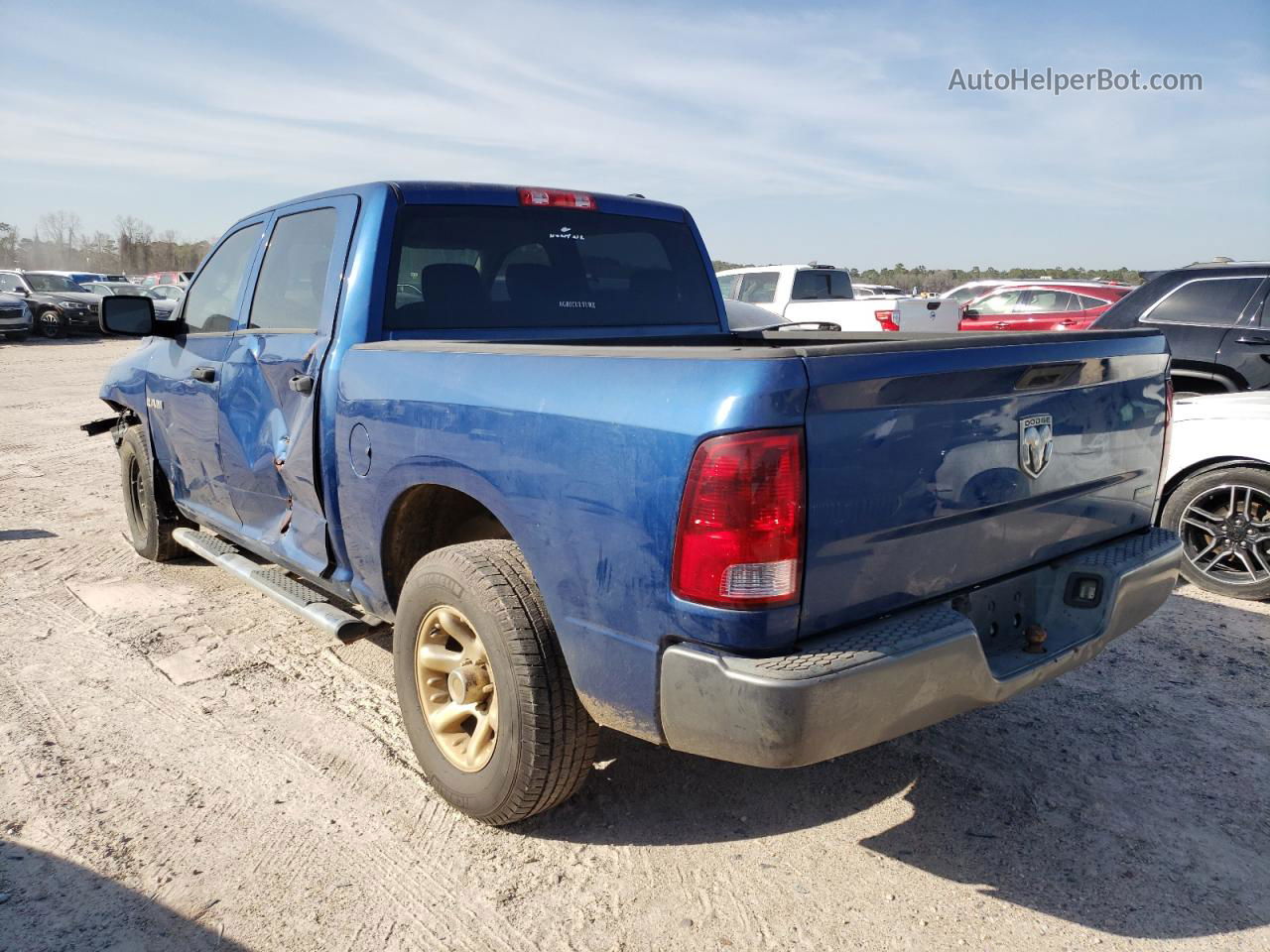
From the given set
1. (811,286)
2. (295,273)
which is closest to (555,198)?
(295,273)

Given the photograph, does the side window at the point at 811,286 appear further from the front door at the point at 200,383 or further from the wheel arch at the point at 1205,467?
the front door at the point at 200,383

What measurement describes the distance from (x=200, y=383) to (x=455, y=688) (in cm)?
240

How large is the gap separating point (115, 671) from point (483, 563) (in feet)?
7.72

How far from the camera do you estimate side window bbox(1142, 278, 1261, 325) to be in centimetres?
674

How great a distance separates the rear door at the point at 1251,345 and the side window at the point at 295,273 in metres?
6.14

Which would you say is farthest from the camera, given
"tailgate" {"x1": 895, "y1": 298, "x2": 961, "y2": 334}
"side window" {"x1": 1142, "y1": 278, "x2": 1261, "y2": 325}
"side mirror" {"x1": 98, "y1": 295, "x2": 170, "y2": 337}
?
"tailgate" {"x1": 895, "y1": 298, "x2": 961, "y2": 334}

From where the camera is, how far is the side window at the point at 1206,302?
6738 mm

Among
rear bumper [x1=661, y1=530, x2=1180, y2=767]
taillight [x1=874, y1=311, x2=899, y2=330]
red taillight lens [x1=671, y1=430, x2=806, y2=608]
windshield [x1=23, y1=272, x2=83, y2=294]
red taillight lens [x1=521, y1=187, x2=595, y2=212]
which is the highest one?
red taillight lens [x1=521, y1=187, x2=595, y2=212]

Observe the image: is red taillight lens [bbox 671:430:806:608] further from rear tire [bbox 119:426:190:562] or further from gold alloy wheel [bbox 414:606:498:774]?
rear tire [bbox 119:426:190:562]

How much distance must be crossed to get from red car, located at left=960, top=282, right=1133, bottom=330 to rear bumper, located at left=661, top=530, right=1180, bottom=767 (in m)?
15.5

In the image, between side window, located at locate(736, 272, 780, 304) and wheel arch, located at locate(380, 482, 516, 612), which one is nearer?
wheel arch, located at locate(380, 482, 516, 612)

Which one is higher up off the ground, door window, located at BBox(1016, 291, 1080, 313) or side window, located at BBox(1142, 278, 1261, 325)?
side window, located at BBox(1142, 278, 1261, 325)

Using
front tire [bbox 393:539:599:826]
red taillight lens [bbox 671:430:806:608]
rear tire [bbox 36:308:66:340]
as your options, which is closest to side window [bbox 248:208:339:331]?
front tire [bbox 393:539:599:826]

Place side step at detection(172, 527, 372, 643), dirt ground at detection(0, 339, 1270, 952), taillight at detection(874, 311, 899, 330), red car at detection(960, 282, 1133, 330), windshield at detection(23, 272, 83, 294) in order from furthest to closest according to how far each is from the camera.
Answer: windshield at detection(23, 272, 83, 294) → red car at detection(960, 282, 1133, 330) → taillight at detection(874, 311, 899, 330) → side step at detection(172, 527, 372, 643) → dirt ground at detection(0, 339, 1270, 952)
